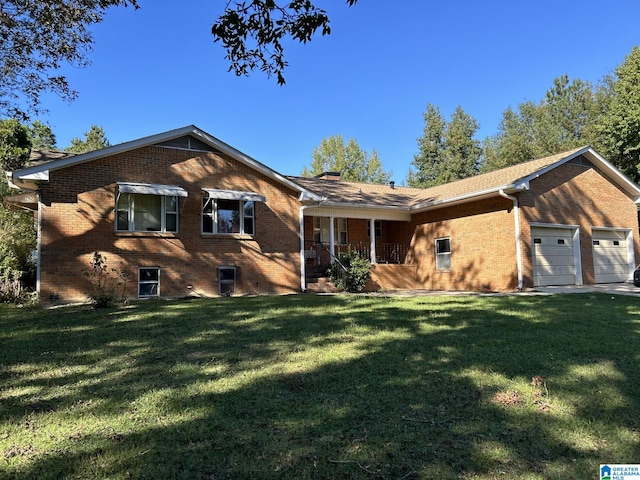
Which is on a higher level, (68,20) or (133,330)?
(68,20)

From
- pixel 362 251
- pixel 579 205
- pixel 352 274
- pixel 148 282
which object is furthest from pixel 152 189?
pixel 579 205

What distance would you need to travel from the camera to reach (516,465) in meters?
2.98

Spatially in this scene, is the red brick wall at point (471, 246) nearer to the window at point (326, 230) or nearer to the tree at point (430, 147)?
the window at point (326, 230)

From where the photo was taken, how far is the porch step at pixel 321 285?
1523cm

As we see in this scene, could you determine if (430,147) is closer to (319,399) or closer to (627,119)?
(627,119)

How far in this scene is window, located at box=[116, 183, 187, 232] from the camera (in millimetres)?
12359

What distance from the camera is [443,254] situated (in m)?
17.3

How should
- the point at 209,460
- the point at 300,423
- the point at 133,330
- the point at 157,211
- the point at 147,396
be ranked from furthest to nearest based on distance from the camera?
the point at 157,211, the point at 133,330, the point at 147,396, the point at 300,423, the point at 209,460

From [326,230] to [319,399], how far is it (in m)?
15.1

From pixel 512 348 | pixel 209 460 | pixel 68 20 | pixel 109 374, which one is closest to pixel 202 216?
pixel 68 20

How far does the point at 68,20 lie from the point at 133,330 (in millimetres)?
8891

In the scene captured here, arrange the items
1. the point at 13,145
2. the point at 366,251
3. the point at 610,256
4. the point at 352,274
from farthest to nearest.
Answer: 1. the point at 13,145
2. the point at 366,251
3. the point at 610,256
4. the point at 352,274

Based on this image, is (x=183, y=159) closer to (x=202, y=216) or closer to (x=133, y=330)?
(x=202, y=216)

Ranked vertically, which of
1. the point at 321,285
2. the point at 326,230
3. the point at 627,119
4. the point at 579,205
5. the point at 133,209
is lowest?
the point at 321,285
